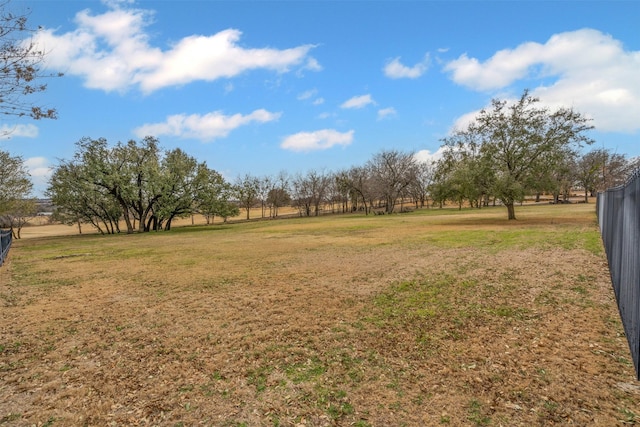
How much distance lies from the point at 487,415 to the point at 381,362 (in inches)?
55.7

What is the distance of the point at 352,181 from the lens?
6350cm

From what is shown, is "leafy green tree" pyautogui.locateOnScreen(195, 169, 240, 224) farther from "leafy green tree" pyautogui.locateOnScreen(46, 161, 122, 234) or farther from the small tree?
the small tree

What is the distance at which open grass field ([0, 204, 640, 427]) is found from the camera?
3.42 m

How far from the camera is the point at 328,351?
15.7 ft

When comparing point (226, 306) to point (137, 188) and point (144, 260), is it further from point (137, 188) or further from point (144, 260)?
point (137, 188)

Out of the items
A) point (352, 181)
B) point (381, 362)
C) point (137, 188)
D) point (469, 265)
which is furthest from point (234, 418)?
point (352, 181)

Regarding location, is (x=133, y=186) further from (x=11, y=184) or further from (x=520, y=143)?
(x=520, y=143)

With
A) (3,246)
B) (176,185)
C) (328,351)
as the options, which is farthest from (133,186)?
(328,351)

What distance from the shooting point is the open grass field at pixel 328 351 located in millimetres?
3424

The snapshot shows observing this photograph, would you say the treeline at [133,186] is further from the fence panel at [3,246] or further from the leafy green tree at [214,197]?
the fence panel at [3,246]

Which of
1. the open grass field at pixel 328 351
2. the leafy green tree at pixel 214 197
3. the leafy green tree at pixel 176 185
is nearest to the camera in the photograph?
the open grass field at pixel 328 351

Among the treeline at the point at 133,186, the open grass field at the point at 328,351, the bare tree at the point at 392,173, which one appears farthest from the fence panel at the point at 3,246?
the bare tree at the point at 392,173

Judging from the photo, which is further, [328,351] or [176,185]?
[176,185]

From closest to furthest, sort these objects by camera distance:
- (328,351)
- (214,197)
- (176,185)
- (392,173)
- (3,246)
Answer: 1. (328,351)
2. (3,246)
3. (176,185)
4. (214,197)
5. (392,173)
